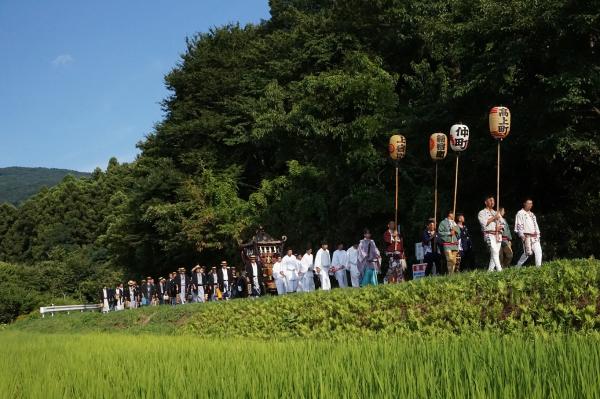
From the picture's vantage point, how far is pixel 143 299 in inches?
1128

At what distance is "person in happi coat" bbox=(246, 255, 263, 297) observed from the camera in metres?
20.5

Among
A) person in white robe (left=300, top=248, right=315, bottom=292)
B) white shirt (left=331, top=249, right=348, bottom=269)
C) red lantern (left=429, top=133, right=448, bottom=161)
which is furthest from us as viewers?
person in white robe (left=300, top=248, right=315, bottom=292)

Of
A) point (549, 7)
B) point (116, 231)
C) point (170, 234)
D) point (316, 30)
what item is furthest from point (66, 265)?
point (549, 7)

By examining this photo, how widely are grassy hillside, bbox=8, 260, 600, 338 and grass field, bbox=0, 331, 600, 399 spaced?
272cm

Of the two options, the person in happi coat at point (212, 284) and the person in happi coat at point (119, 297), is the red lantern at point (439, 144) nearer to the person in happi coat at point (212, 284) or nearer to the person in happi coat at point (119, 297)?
the person in happi coat at point (212, 284)

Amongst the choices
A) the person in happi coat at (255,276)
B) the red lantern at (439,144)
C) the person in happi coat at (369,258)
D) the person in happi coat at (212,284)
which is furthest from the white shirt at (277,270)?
the red lantern at (439,144)

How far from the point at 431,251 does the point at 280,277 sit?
5836mm

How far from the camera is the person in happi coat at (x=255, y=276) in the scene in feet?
67.3

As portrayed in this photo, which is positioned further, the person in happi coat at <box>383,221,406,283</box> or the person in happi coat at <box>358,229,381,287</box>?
the person in happi coat at <box>358,229,381,287</box>

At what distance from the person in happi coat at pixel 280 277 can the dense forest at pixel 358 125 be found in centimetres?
440

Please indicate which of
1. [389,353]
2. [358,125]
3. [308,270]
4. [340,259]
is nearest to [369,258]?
[340,259]

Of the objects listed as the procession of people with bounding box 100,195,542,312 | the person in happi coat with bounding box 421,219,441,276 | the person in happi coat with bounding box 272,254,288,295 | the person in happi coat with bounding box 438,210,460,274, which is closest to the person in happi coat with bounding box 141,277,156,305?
the procession of people with bounding box 100,195,542,312

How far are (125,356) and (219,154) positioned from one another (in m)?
27.8

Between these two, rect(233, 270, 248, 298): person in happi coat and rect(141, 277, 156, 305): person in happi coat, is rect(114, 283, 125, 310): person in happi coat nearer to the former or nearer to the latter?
rect(141, 277, 156, 305): person in happi coat
